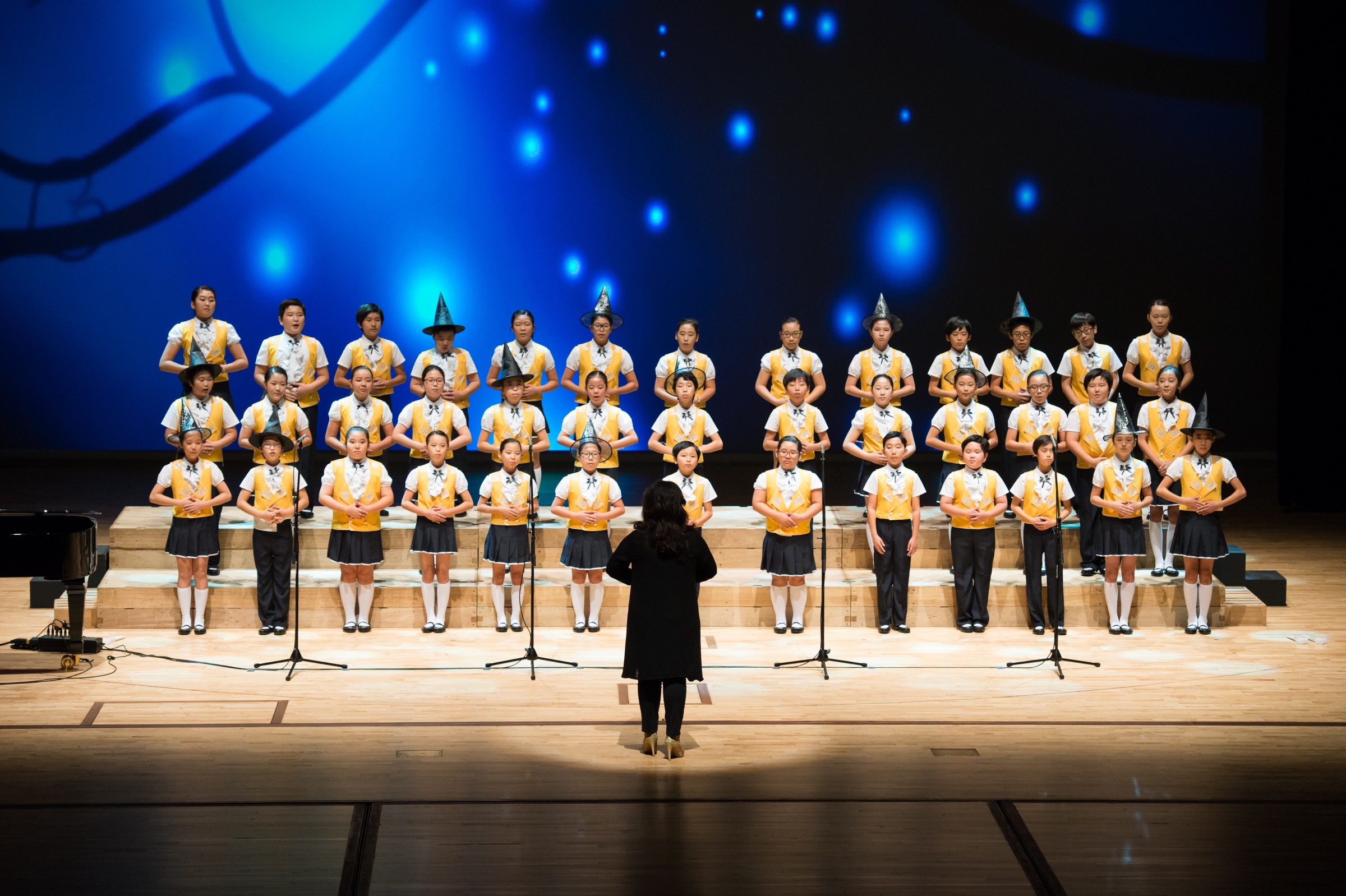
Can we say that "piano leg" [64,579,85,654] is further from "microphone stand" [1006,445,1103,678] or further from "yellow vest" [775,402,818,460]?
"microphone stand" [1006,445,1103,678]

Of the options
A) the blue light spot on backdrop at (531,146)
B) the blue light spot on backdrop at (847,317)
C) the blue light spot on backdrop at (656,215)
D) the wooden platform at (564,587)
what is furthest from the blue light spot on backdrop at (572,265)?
the wooden platform at (564,587)

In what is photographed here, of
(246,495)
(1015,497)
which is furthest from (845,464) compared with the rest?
(246,495)

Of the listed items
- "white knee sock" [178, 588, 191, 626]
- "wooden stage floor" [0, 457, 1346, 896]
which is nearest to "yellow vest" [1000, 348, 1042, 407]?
"wooden stage floor" [0, 457, 1346, 896]

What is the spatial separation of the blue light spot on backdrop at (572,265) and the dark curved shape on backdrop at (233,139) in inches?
96.2

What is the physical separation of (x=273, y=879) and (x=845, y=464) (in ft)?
29.9

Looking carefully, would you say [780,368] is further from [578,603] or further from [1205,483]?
[1205,483]

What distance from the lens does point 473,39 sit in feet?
39.3

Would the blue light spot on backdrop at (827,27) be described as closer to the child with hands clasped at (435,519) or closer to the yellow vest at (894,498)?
the yellow vest at (894,498)

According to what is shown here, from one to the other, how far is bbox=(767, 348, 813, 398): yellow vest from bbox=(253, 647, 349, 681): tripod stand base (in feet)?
12.0

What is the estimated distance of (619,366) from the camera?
32.0 feet

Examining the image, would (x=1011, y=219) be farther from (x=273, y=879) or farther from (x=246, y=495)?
(x=273, y=879)

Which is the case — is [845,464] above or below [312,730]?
above

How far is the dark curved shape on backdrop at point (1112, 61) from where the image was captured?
40.5ft

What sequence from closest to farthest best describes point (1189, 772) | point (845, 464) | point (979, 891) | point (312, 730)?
point (979, 891) < point (1189, 772) < point (312, 730) < point (845, 464)
